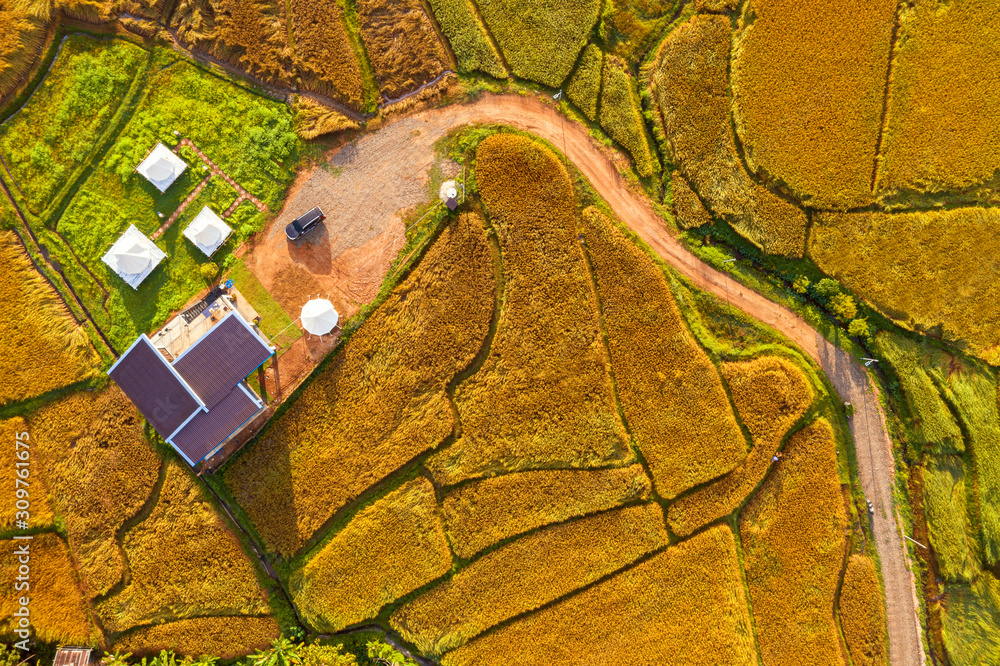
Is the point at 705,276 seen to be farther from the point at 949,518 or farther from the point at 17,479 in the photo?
the point at 17,479

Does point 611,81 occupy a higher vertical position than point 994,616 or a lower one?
higher

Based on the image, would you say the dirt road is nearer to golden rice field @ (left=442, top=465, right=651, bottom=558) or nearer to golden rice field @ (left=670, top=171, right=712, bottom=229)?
golden rice field @ (left=670, top=171, right=712, bottom=229)

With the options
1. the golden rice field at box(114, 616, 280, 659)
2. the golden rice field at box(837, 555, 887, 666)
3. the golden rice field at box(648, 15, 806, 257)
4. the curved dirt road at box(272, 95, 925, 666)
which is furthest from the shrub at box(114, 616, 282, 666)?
the golden rice field at box(648, 15, 806, 257)

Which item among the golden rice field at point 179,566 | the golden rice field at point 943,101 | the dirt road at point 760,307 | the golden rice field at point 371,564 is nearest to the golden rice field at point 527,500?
the golden rice field at point 371,564

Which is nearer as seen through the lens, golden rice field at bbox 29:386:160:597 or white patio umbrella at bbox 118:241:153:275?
white patio umbrella at bbox 118:241:153:275

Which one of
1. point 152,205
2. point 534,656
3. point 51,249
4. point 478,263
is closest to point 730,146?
point 478,263

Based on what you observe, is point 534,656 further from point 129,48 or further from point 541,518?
point 129,48

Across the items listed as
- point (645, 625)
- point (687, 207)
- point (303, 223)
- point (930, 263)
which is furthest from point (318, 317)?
point (930, 263)
